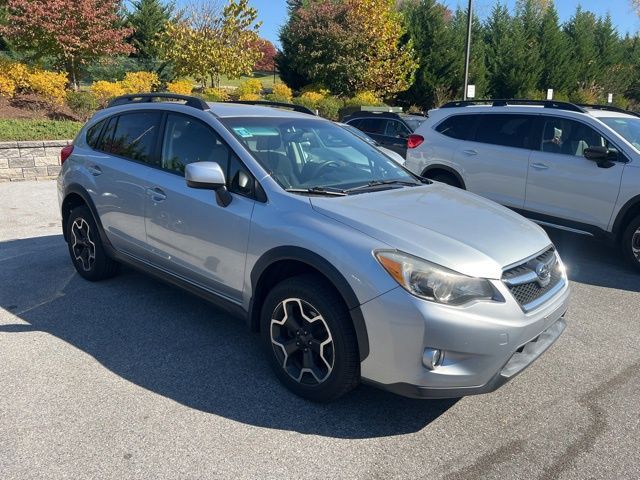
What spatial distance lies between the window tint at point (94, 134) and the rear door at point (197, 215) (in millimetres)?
1178

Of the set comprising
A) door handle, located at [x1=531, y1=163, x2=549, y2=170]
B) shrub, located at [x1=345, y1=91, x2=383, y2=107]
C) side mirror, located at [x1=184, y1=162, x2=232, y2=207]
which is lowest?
door handle, located at [x1=531, y1=163, x2=549, y2=170]

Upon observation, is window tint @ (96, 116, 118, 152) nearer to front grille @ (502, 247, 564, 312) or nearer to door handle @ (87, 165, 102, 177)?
door handle @ (87, 165, 102, 177)

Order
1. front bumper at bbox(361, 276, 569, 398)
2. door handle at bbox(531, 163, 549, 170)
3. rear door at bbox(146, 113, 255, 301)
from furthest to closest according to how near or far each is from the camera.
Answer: door handle at bbox(531, 163, 549, 170), rear door at bbox(146, 113, 255, 301), front bumper at bbox(361, 276, 569, 398)

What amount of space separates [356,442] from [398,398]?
0.56 metres

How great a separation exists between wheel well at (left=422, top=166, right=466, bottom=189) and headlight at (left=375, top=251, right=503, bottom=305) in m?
5.01

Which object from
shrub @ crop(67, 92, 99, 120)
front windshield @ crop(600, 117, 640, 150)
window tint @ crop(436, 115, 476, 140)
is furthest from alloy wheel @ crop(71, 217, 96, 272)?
shrub @ crop(67, 92, 99, 120)

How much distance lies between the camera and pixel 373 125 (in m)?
13.0

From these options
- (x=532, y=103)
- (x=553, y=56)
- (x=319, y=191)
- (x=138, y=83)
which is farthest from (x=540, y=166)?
(x=553, y=56)

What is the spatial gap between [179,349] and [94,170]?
197cm

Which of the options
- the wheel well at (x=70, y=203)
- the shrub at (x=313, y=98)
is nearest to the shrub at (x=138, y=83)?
the shrub at (x=313, y=98)

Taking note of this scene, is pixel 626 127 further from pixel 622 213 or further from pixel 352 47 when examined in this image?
pixel 352 47

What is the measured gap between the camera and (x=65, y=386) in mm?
3467

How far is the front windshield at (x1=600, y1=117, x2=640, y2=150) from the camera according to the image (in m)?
6.34

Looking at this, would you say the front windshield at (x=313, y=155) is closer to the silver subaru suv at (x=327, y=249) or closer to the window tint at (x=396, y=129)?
the silver subaru suv at (x=327, y=249)
